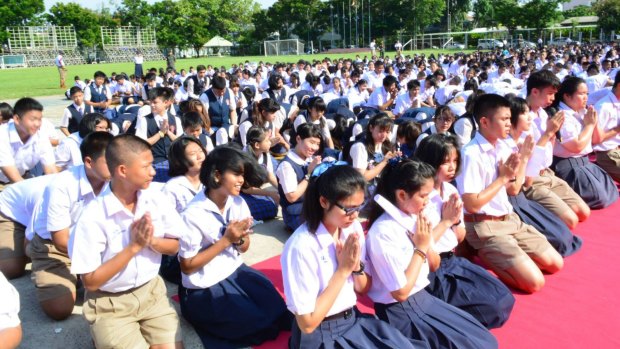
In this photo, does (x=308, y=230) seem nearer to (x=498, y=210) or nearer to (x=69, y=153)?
(x=498, y=210)

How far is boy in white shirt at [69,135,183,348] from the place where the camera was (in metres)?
2.48

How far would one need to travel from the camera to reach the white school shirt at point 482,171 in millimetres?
3537

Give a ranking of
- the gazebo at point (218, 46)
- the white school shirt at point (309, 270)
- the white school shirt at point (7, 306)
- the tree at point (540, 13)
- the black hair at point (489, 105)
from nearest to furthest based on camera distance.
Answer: the white school shirt at point (7, 306) → the white school shirt at point (309, 270) → the black hair at point (489, 105) → the tree at point (540, 13) → the gazebo at point (218, 46)

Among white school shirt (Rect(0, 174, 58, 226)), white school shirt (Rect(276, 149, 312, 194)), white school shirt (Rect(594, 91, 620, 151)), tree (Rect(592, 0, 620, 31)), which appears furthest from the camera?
tree (Rect(592, 0, 620, 31))

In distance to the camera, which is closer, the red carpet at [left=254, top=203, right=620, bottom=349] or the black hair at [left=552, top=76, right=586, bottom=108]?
the red carpet at [left=254, top=203, right=620, bottom=349]

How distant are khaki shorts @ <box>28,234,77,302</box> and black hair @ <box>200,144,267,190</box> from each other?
56.0 inches

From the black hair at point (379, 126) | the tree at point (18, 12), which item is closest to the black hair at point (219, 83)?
the black hair at point (379, 126)

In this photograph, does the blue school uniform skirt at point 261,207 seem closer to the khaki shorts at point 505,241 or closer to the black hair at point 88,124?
the black hair at point 88,124

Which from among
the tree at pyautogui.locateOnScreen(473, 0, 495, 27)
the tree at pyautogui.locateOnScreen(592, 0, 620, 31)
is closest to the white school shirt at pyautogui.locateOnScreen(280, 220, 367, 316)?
the tree at pyautogui.locateOnScreen(592, 0, 620, 31)

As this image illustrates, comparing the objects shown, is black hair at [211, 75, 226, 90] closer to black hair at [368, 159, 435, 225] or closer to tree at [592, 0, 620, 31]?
black hair at [368, 159, 435, 225]

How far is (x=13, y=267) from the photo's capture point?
12.9ft

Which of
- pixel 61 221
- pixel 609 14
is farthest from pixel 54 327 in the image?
pixel 609 14

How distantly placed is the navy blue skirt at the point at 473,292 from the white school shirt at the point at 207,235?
135cm

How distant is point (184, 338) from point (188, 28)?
59.2m
